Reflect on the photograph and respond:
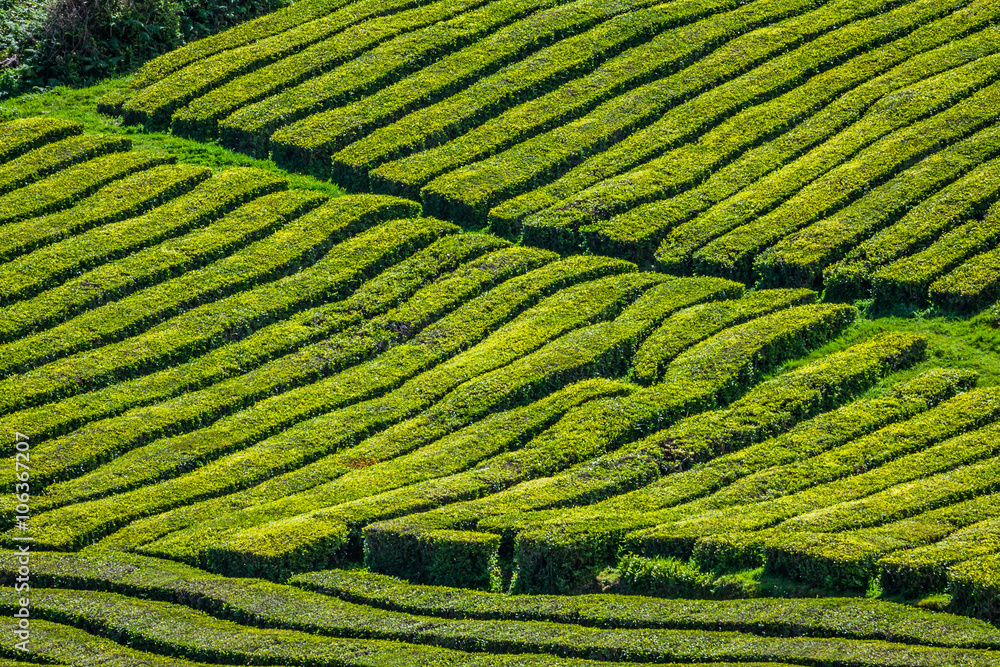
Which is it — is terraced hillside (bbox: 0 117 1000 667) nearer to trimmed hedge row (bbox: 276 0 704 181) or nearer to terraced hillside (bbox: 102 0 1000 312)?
terraced hillside (bbox: 102 0 1000 312)

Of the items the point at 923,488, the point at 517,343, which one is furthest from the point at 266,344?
the point at 923,488

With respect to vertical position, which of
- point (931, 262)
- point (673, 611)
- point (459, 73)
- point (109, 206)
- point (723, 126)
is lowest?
point (673, 611)

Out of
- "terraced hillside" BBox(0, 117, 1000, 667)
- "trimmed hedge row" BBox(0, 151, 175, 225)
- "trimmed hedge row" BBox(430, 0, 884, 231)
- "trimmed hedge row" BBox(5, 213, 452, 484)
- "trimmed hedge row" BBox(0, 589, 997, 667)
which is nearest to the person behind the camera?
"trimmed hedge row" BBox(0, 589, 997, 667)

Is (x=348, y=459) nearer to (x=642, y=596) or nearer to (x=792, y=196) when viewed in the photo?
(x=642, y=596)

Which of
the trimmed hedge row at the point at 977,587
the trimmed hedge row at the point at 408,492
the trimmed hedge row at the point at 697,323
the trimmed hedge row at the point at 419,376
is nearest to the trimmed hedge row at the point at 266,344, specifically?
the trimmed hedge row at the point at 419,376

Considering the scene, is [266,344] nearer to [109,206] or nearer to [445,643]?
[109,206]

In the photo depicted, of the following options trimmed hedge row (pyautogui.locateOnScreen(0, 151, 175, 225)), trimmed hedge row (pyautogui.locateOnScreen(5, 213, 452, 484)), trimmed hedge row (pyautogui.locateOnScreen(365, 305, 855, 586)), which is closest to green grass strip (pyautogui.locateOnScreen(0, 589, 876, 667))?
trimmed hedge row (pyautogui.locateOnScreen(365, 305, 855, 586))

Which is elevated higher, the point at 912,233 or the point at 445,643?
the point at 912,233

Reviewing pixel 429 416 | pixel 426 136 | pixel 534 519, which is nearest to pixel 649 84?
pixel 426 136
